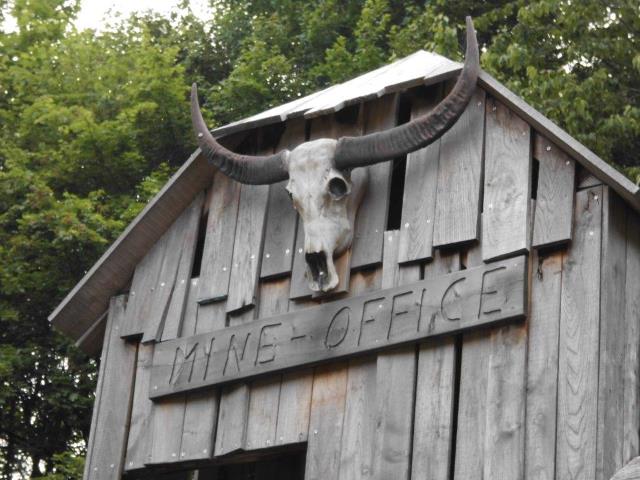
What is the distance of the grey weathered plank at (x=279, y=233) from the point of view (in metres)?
10.3

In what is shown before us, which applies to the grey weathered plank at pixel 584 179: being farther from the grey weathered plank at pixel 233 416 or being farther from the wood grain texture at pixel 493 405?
the grey weathered plank at pixel 233 416

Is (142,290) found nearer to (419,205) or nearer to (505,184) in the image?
(419,205)

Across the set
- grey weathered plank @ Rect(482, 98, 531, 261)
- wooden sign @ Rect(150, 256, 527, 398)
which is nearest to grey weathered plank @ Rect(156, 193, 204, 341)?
wooden sign @ Rect(150, 256, 527, 398)

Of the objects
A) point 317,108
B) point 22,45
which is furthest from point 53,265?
point 317,108

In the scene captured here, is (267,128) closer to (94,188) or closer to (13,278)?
(13,278)

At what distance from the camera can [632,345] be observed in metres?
8.85

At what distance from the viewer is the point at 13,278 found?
1747 cm

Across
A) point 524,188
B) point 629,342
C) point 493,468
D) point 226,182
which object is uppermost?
point 226,182

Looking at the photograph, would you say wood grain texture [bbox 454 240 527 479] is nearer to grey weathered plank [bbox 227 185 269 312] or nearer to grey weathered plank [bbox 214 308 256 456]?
grey weathered plank [bbox 214 308 256 456]

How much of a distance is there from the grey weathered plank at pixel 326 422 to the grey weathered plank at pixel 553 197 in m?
1.58

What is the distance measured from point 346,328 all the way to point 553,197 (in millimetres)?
1568

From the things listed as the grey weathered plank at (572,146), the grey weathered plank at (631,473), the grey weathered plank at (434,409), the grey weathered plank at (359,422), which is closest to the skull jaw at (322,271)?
the grey weathered plank at (359,422)

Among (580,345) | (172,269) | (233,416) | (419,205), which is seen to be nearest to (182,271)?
(172,269)

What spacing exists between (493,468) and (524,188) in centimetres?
173
